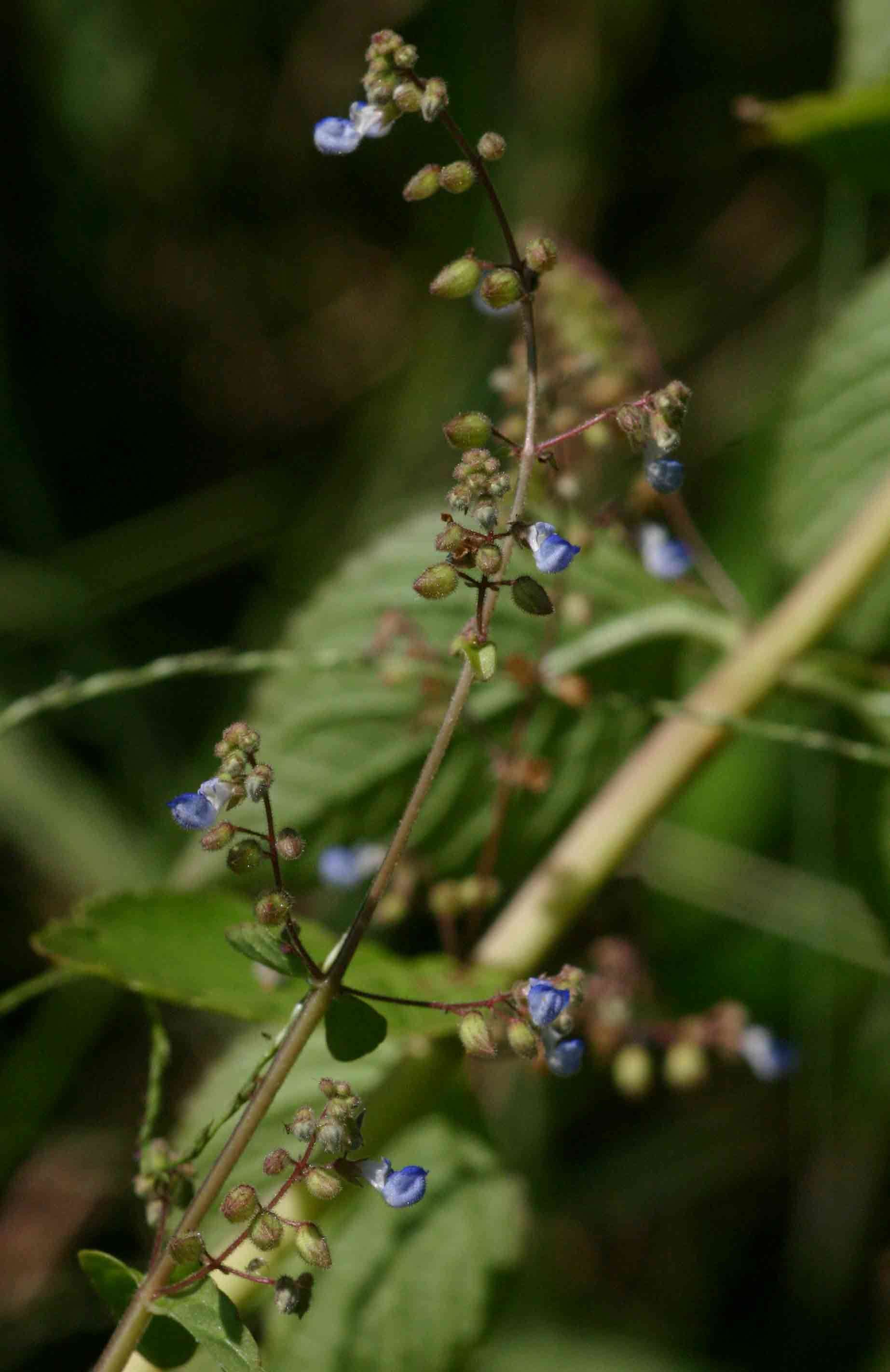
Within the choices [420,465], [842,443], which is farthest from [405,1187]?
[420,465]

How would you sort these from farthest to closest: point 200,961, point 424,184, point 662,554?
point 662,554 → point 200,961 → point 424,184

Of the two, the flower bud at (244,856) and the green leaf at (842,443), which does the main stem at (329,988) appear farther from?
the green leaf at (842,443)

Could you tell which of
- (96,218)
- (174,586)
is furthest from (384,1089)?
(96,218)

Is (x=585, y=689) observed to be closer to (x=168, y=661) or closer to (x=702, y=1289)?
(x=168, y=661)

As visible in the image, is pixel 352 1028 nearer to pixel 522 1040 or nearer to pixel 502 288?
pixel 522 1040

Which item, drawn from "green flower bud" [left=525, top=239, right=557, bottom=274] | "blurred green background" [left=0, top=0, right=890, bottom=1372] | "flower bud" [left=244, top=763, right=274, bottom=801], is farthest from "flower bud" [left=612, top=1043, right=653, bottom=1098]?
"green flower bud" [left=525, top=239, right=557, bottom=274]

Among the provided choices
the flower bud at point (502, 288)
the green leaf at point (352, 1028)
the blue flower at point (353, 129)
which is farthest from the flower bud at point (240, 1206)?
the blue flower at point (353, 129)
